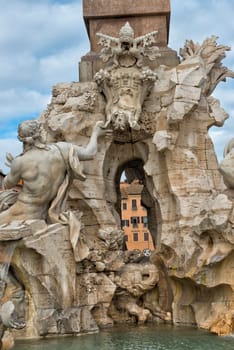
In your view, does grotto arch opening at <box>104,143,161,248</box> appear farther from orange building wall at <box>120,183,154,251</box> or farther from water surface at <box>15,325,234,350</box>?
orange building wall at <box>120,183,154,251</box>

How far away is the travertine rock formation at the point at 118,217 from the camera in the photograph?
8.16 meters

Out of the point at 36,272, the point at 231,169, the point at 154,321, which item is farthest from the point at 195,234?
the point at 36,272

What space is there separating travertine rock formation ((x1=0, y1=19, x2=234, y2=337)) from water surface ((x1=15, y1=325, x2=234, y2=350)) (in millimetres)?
297

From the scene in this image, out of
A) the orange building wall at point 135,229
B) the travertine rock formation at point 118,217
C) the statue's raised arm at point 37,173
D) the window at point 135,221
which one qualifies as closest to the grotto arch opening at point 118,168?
the travertine rock formation at point 118,217

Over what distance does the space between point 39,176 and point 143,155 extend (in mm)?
2537

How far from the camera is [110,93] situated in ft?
32.8

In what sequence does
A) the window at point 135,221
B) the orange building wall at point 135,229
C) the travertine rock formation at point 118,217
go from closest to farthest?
the travertine rock formation at point 118,217 → the orange building wall at point 135,229 → the window at point 135,221

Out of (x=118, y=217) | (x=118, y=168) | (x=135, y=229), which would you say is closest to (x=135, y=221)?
(x=135, y=229)

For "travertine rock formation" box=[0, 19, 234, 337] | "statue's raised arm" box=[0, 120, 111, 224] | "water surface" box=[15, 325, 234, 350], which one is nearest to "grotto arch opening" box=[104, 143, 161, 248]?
"travertine rock formation" box=[0, 19, 234, 337]

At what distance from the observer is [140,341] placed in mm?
7594

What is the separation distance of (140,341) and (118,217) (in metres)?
3.27

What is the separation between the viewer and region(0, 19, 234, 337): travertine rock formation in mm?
8164

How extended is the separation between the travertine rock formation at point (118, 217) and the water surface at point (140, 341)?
0.30 metres

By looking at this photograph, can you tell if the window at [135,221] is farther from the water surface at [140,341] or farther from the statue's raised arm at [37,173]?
the water surface at [140,341]
